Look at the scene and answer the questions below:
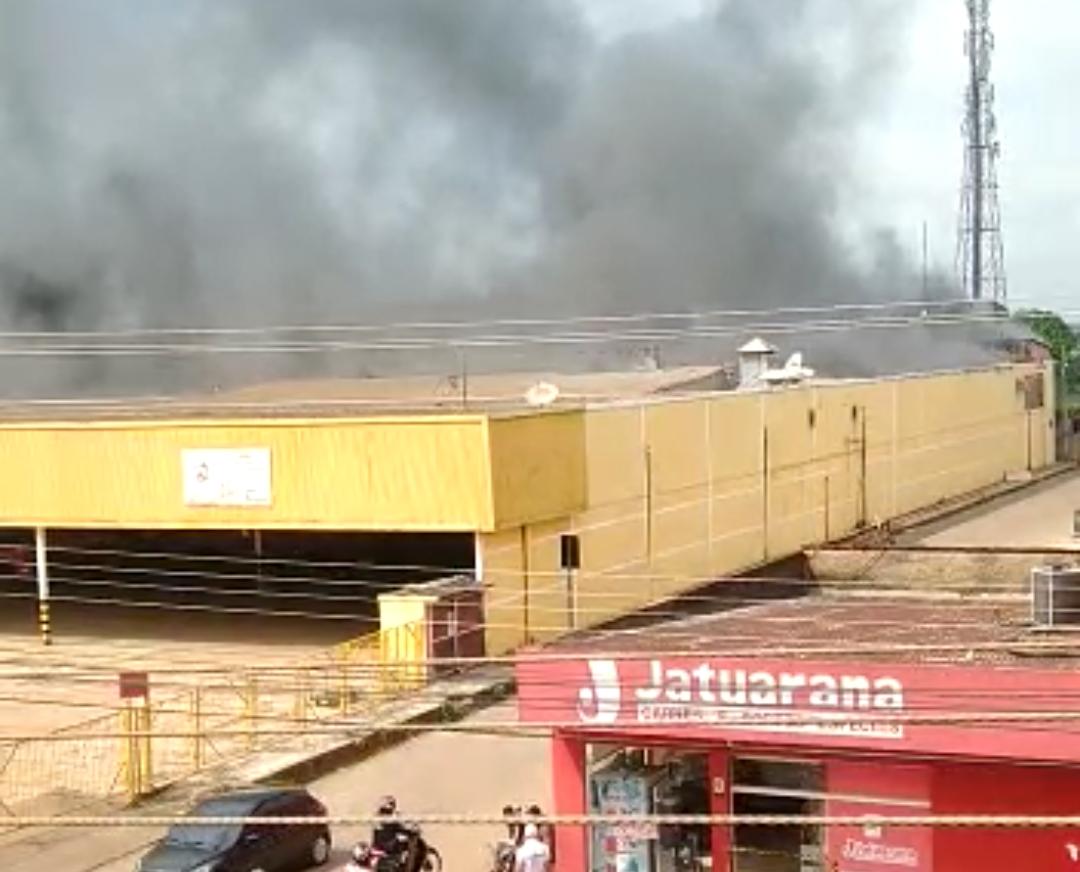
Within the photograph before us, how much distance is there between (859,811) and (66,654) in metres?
16.4

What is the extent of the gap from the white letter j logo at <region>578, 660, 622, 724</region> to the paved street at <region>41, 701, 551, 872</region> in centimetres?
253

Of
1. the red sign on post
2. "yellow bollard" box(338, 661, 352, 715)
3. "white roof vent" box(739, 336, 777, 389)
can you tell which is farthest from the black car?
"white roof vent" box(739, 336, 777, 389)

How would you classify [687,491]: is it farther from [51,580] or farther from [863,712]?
[863,712]

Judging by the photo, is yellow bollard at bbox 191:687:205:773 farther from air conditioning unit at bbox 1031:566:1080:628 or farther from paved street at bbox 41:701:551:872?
air conditioning unit at bbox 1031:566:1080:628

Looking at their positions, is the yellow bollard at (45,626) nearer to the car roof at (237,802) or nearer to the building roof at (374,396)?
the building roof at (374,396)

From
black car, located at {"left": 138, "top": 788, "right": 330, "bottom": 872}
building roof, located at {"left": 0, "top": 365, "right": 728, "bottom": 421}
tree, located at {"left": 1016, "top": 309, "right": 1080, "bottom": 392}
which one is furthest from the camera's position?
tree, located at {"left": 1016, "top": 309, "right": 1080, "bottom": 392}

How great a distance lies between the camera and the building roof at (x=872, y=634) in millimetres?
11438

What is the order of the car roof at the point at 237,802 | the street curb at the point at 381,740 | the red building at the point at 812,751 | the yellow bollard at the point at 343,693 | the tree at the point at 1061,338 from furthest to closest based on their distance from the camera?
the tree at the point at 1061,338 → the yellow bollard at the point at 343,693 → the street curb at the point at 381,740 → the car roof at the point at 237,802 → the red building at the point at 812,751

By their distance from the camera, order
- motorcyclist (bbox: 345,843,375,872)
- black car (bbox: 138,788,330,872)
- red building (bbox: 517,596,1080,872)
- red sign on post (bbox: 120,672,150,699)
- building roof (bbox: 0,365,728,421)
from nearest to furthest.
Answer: red building (bbox: 517,596,1080,872) → motorcyclist (bbox: 345,843,375,872) → black car (bbox: 138,788,330,872) → red sign on post (bbox: 120,672,150,699) → building roof (bbox: 0,365,728,421)

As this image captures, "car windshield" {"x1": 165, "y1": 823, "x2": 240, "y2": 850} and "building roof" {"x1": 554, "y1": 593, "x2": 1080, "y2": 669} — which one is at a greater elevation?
"building roof" {"x1": 554, "y1": 593, "x2": 1080, "y2": 669}

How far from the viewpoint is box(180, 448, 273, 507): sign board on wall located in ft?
79.6

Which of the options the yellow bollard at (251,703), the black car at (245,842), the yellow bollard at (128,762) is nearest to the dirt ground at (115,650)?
the yellow bollard at (251,703)

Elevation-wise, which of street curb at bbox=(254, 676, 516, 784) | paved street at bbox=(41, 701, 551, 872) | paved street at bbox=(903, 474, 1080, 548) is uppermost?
paved street at bbox=(903, 474, 1080, 548)

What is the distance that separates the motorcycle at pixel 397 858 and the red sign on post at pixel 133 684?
3.72m
